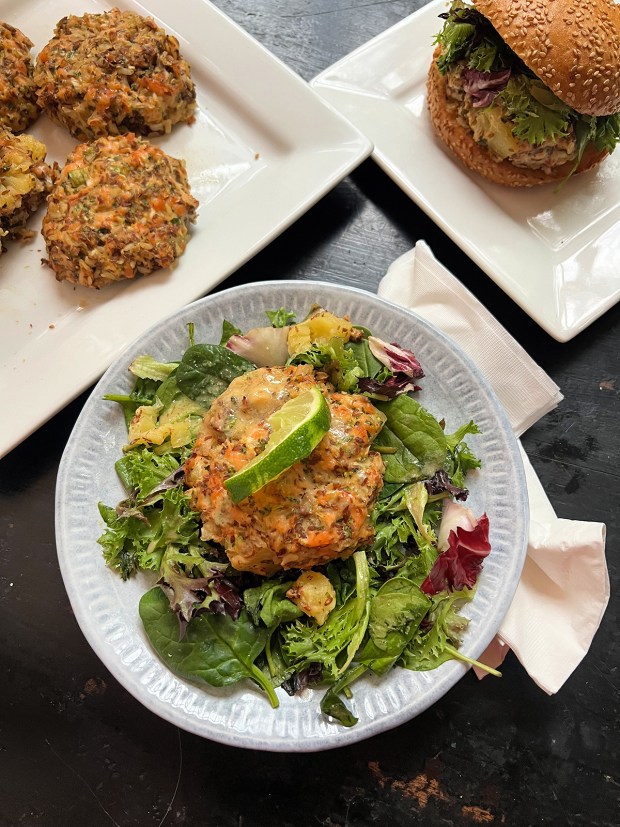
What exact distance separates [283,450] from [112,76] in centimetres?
180

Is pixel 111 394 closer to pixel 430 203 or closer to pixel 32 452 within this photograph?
pixel 32 452

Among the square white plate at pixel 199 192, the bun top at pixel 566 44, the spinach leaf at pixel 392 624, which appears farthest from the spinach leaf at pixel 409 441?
the bun top at pixel 566 44

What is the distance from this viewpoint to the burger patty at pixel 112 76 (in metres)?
2.54

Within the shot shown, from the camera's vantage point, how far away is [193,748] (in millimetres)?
2266

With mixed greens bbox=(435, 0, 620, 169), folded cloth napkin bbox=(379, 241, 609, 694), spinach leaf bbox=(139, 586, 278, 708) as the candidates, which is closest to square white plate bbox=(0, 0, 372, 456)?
mixed greens bbox=(435, 0, 620, 169)

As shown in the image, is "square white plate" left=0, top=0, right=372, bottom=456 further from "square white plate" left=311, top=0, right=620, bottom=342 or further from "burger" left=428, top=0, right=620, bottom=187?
"burger" left=428, top=0, right=620, bottom=187

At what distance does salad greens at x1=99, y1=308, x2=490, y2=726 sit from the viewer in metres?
1.87

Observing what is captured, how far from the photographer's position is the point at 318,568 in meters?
1.97

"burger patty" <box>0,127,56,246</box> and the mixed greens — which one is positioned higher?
"burger patty" <box>0,127,56,246</box>

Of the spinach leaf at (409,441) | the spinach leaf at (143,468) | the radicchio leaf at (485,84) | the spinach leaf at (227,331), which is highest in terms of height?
the radicchio leaf at (485,84)

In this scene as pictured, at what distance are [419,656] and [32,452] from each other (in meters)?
1.58

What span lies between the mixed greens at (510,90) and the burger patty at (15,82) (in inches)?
65.6

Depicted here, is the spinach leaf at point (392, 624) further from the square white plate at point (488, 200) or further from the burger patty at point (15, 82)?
the burger patty at point (15, 82)

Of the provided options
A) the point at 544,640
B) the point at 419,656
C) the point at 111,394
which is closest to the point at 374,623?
the point at 419,656
